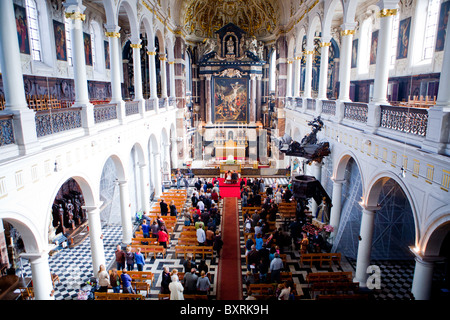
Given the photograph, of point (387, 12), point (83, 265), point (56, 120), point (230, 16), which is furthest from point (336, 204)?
point (230, 16)

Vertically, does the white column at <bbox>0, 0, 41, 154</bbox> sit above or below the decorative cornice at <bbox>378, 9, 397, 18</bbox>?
below

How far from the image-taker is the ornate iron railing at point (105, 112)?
34.8ft

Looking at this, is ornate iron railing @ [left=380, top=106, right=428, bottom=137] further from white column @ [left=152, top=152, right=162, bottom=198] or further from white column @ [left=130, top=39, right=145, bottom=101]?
white column @ [left=152, top=152, right=162, bottom=198]

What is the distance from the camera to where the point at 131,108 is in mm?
14062

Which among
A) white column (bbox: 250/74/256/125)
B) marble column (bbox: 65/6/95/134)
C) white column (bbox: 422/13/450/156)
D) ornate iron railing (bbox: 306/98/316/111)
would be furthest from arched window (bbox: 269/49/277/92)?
white column (bbox: 422/13/450/156)

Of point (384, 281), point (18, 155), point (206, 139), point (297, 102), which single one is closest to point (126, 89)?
point (206, 139)

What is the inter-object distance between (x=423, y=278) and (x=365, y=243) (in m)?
2.96

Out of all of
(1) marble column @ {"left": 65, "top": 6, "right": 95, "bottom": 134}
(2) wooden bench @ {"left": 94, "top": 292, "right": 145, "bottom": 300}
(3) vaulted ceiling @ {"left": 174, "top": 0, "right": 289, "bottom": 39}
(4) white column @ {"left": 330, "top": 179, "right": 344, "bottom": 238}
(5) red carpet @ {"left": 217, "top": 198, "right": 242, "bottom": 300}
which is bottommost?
(5) red carpet @ {"left": 217, "top": 198, "right": 242, "bottom": 300}

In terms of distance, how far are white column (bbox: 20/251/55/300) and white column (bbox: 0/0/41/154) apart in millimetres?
2545

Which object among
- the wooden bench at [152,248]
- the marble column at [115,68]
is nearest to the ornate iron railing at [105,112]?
the marble column at [115,68]

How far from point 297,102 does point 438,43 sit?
8.59m

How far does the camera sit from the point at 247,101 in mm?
29609

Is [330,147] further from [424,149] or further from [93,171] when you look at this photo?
[93,171]

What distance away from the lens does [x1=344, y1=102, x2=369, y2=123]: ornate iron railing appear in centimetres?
1016
